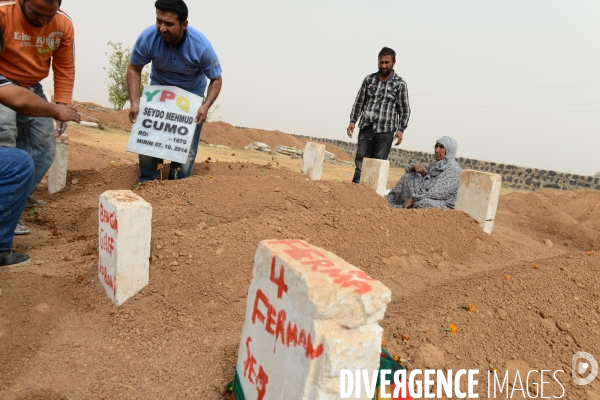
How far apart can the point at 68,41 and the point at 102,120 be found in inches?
622

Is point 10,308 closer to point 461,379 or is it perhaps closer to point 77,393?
point 77,393

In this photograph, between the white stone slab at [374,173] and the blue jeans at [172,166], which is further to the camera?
the white stone slab at [374,173]

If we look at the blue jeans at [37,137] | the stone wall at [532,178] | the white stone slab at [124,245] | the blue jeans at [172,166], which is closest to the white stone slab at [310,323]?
the white stone slab at [124,245]

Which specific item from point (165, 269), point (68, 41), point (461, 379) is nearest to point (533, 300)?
point (461, 379)

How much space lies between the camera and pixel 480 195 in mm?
5266

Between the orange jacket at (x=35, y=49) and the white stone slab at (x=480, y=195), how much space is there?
166 inches

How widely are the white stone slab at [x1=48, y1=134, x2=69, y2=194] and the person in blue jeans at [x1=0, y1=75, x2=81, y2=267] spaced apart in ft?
8.80

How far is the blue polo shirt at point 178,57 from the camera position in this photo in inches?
185

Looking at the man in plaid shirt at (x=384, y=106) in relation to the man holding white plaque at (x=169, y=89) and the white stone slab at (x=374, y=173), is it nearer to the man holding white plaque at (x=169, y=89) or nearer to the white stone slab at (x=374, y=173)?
the white stone slab at (x=374, y=173)

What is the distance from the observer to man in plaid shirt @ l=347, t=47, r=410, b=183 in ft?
20.1

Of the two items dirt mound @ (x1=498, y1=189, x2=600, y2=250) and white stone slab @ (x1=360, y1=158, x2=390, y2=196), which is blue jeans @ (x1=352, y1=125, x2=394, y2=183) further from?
dirt mound @ (x1=498, y1=189, x2=600, y2=250)

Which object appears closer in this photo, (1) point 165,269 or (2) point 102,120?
(1) point 165,269

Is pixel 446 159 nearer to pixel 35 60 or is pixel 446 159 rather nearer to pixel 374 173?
pixel 374 173

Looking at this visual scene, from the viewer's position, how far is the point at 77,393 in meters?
2.08
